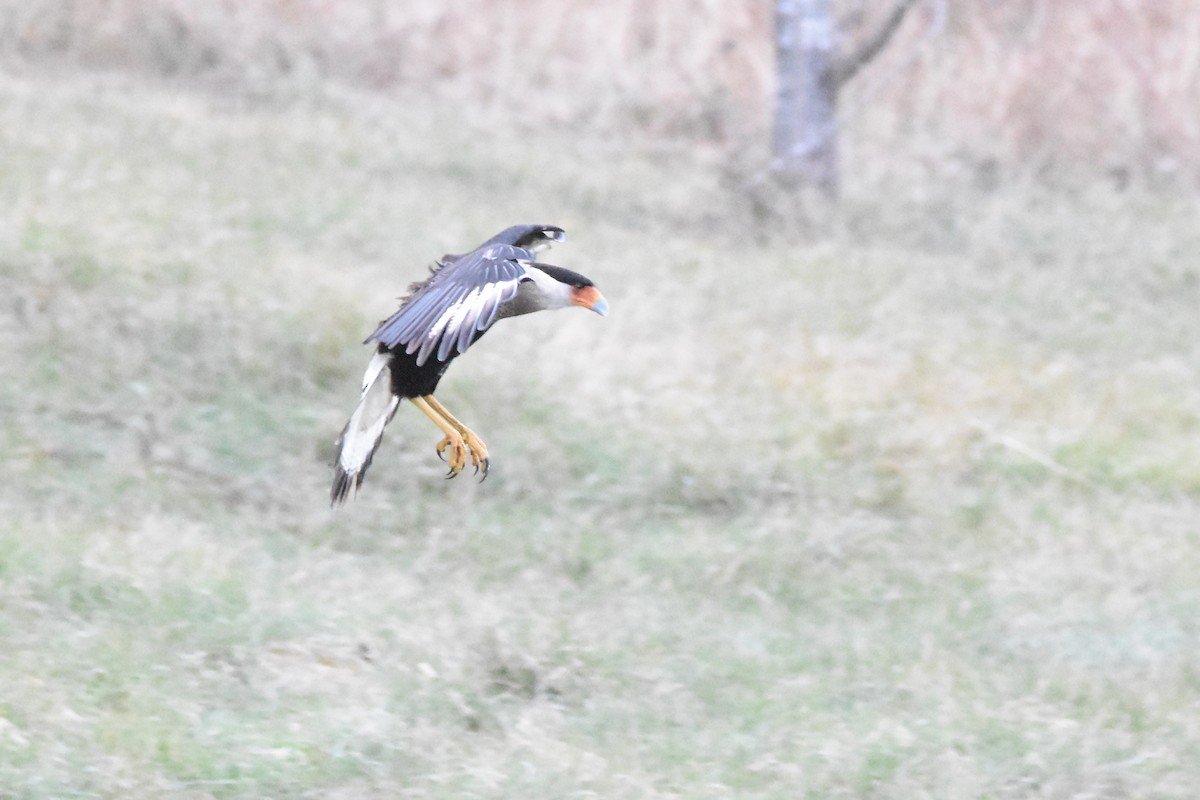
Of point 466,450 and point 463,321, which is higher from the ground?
point 463,321

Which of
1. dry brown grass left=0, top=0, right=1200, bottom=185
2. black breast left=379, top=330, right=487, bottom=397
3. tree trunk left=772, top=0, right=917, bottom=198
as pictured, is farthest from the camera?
dry brown grass left=0, top=0, right=1200, bottom=185

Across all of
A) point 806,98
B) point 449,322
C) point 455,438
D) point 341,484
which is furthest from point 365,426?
point 806,98

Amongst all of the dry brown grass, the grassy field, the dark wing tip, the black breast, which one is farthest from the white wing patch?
the dry brown grass

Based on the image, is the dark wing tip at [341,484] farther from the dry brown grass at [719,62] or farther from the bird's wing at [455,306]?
the dry brown grass at [719,62]

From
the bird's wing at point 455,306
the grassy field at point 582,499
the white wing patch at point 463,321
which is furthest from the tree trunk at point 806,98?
the white wing patch at point 463,321

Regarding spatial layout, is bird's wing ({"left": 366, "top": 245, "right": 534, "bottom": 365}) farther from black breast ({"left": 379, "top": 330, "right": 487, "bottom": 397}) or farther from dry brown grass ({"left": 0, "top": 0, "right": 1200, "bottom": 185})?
dry brown grass ({"left": 0, "top": 0, "right": 1200, "bottom": 185})

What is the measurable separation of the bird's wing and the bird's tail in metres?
0.12

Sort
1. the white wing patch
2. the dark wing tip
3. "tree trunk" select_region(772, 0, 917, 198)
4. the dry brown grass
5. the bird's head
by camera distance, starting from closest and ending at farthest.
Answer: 1. the white wing patch
2. the bird's head
3. the dark wing tip
4. "tree trunk" select_region(772, 0, 917, 198)
5. the dry brown grass

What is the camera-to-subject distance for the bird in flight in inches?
148

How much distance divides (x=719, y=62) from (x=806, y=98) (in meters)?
2.76

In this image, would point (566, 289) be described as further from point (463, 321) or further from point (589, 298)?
point (463, 321)

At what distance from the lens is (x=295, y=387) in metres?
6.91

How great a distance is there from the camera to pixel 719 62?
43.9ft

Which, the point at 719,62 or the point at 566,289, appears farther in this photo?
the point at 719,62
